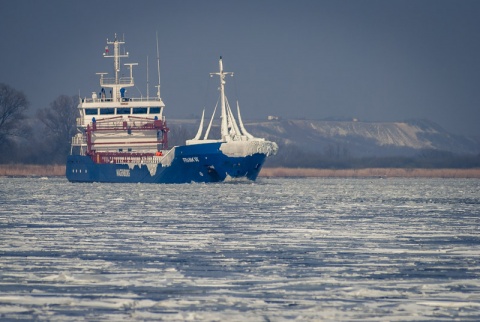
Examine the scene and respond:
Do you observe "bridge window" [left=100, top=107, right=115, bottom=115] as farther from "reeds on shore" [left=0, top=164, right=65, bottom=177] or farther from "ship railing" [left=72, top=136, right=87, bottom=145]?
"reeds on shore" [left=0, top=164, right=65, bottom=177]

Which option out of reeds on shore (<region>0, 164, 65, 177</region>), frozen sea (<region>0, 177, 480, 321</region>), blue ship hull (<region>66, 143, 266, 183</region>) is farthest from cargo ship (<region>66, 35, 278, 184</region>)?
frozen sea (<region>0, 177, 480, 321</region>)

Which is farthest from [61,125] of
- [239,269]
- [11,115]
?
[239,269]

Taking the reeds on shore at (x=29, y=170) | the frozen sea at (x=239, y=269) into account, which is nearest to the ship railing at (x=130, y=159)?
the reeds on shore at (x=29, y=170)

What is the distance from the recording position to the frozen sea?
1512cm

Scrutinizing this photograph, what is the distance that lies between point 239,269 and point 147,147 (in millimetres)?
72367

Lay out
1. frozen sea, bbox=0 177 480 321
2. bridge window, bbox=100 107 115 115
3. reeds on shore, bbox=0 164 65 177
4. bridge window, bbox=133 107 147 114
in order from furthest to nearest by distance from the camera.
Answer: reeds on shore, bbox=0 164 65 177
bridge window, bbox=100 107 115 115
bridge window, bbox=133 107 147 114
frozen sea, bbox=0 177 480 321

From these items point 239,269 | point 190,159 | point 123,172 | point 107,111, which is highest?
point 107,111

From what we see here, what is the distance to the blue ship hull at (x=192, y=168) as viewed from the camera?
79.4 metres

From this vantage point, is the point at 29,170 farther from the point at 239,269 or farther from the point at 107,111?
the point at 239,269

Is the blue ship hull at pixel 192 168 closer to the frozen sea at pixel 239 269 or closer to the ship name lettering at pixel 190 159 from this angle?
the ship name lettering at pixel 190 159

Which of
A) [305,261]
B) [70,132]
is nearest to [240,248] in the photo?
[305,261]

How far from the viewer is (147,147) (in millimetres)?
Result: 91312

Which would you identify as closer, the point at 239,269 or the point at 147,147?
the point at 239,269

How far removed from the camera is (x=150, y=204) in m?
45.8
